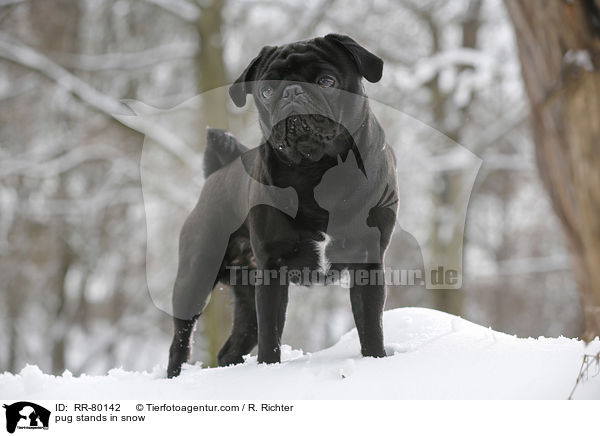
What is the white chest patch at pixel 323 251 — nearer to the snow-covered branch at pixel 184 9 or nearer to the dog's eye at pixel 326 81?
the dog's eye at pixel 326 81

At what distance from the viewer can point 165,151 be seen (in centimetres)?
735

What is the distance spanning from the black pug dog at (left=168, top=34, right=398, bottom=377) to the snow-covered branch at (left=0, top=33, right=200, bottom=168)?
482 cm

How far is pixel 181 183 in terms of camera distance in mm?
8070

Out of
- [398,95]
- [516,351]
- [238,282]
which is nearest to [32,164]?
[398,95]

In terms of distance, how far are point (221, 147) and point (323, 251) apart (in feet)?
3.91

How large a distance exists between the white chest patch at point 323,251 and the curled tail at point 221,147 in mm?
1059

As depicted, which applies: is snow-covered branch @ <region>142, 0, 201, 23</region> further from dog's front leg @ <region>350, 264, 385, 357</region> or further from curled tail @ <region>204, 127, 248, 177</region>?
dog's front leg @ <region>350, 264, 385, 357</region>

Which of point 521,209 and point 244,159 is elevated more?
point 521,209

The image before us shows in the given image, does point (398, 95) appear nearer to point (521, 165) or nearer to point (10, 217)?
point (521, 165)

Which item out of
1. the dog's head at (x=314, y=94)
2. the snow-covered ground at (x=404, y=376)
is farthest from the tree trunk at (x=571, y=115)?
the dog's head at (x=314, y=94)

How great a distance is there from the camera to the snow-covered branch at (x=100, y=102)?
725 centimetres

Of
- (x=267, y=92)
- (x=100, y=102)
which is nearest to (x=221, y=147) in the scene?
(x=267, y=92)

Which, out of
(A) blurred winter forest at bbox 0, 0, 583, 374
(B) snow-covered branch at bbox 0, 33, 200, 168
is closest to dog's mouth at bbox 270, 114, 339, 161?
(A) blurred winter forest at bbox 0, 0, 583, 374

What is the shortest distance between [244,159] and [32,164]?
23.0 ft
